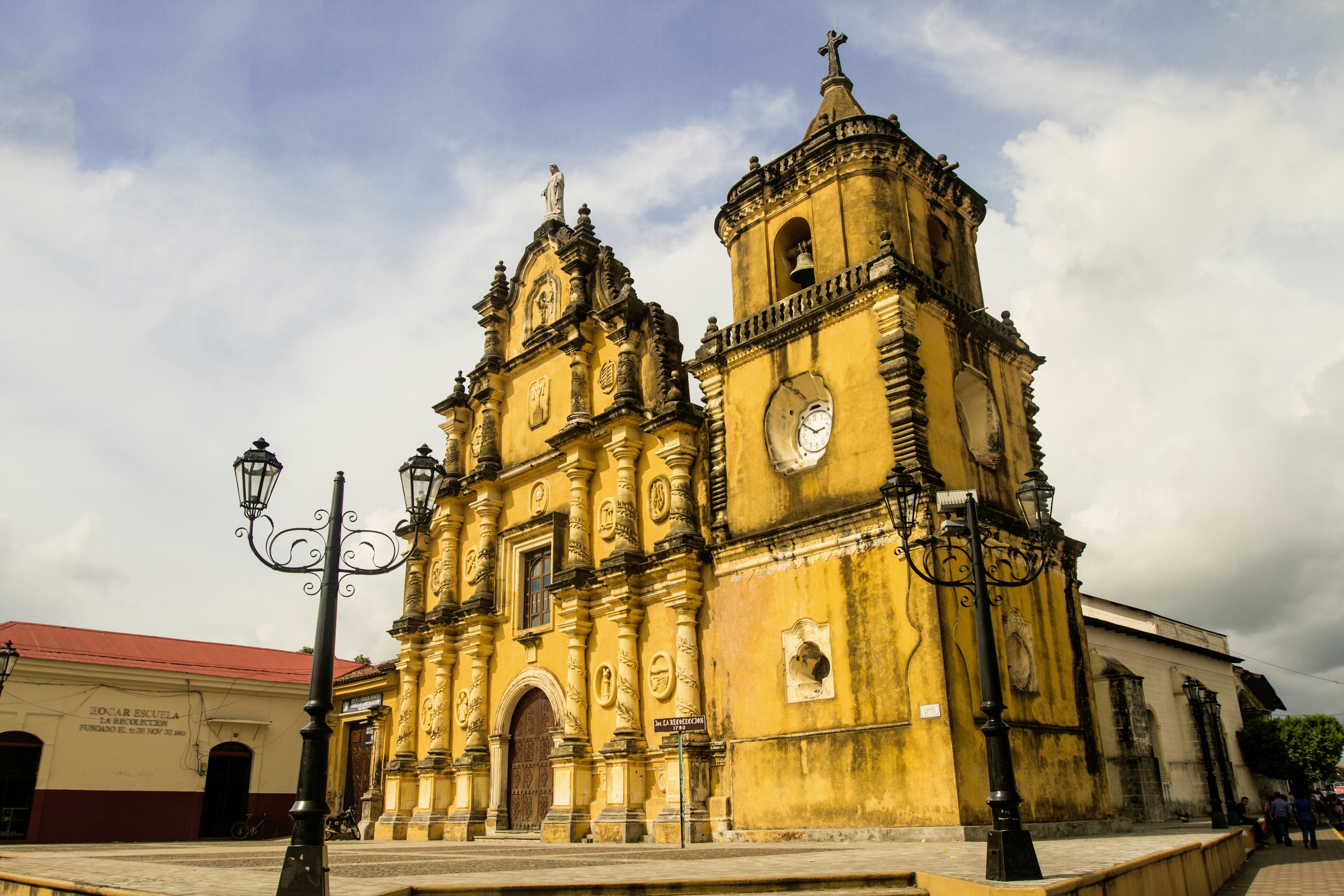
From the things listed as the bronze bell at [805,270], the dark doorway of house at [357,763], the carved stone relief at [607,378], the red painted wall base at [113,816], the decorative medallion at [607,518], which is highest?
the bronze bell at [805,270]

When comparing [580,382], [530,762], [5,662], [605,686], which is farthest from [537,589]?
[5,662]

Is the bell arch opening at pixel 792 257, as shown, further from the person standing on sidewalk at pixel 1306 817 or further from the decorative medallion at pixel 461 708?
the person standing on sidewalk at pixel 1306 817

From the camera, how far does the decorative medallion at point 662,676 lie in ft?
55.5

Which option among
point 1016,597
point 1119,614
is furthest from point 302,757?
point 1119,614

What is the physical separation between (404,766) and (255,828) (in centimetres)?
545

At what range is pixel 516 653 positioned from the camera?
20.4 meters

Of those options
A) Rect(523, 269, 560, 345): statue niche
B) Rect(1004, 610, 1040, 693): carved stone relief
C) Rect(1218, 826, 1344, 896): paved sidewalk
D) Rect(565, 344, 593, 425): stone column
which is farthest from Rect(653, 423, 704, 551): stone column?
Rect(1218, 826, 1344, 896): paved sidewalk

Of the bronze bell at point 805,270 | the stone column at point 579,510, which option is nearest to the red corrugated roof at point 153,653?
the stone column at point 579,510

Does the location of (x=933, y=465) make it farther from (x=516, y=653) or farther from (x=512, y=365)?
(x=512, y=365)

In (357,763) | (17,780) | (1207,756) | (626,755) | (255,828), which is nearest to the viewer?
(626,755)

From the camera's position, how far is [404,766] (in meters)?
21.9

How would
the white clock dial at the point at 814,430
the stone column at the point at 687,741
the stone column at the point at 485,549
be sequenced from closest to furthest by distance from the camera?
the stone column at the point at 687,741 → the white clock dial at the point at 814,430 → the stone column at the point at 485,549

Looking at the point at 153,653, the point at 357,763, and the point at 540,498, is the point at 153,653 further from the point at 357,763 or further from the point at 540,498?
the point at 540,498

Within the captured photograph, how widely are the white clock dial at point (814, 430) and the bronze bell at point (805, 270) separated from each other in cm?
258
